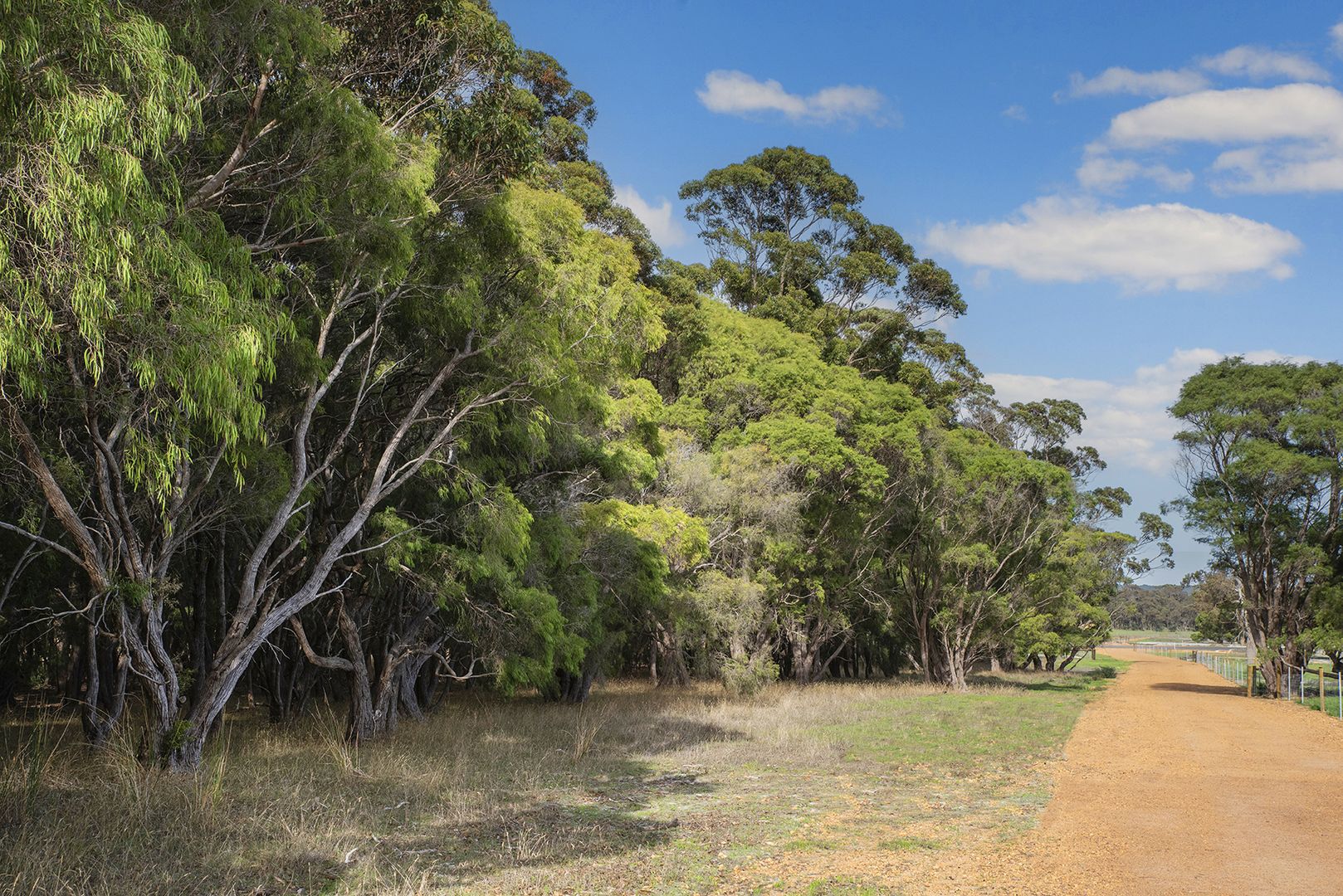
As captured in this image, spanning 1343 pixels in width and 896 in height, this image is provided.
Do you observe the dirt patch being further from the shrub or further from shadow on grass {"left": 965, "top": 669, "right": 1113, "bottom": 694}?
shadow on grass {"left": 965, "top": 669, "right": 1113, "bottom": 694}

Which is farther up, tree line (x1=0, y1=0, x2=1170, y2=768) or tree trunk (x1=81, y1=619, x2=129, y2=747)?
tree line (x1=0, y1=0, x2=1170, y2=768)

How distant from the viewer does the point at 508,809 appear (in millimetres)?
10812

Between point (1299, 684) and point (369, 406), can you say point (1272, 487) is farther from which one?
point (369, 406)

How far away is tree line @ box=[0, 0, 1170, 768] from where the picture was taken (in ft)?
21.8

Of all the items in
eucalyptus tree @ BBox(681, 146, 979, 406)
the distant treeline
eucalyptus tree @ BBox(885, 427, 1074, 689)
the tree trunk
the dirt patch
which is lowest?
the distant treeline

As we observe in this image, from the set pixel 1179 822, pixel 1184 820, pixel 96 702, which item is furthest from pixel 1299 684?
pixel 96 702

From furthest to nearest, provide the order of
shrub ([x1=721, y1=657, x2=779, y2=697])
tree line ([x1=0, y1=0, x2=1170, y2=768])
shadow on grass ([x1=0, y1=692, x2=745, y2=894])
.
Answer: shrub ([x1=721, y1=657, x2=779, y2=697]) < shadow on grass ([x1=0, y1=692, x2=745, y2=894]) < tree line ([x1=0, y1=0, x2=1170, y2=768])

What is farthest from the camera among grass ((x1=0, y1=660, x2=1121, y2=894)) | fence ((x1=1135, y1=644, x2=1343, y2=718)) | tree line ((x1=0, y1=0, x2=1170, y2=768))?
fence ((x1=1135, y1=644, x2=1343, y2=718))

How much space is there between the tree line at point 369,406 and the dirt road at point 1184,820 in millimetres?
7961

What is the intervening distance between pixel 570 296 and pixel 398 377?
3153 mm

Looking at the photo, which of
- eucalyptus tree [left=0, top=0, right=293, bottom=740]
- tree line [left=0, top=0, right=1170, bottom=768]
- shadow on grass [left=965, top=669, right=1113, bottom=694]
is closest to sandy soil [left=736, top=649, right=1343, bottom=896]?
eucalyptus tree [left=0, top=0, right=293, bottom=740]

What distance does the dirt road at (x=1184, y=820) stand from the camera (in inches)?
308

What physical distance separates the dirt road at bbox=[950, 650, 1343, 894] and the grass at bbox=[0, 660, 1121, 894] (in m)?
0.67

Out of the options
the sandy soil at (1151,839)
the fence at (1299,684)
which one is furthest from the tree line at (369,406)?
the sandy soil at (1151,839)
